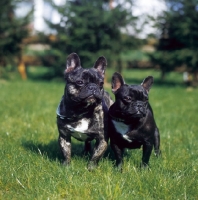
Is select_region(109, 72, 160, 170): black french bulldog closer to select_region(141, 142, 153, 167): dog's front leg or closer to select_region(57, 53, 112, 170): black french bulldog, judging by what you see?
select_region(141, 142, 153, 167): dog's front leg

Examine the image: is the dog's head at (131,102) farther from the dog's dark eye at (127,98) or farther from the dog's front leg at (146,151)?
the dog's front leg at (146,151)

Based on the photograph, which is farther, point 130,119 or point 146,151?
point 146,151

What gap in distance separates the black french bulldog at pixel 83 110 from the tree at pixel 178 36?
8.91 metres

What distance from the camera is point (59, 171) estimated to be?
3445 millimetres

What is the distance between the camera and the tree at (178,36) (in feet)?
39.9

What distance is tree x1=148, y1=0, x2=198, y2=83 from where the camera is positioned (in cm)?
1217

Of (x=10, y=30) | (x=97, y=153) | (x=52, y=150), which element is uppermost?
(x=10, y=30)

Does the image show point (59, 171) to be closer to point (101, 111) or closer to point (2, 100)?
point (101, 111)

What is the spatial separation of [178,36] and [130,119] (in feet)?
31.4

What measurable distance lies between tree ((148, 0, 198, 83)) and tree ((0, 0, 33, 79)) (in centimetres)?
488

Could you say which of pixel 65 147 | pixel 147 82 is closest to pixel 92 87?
pixel 147 82

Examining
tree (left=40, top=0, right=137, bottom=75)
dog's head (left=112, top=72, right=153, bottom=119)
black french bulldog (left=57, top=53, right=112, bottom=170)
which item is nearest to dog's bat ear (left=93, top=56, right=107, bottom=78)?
black french bulldog (left=57, top=53, right=112, bottom=170)

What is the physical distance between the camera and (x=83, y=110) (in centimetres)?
368

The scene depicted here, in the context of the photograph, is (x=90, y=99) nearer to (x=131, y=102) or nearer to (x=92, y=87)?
(x=92, y=87)
